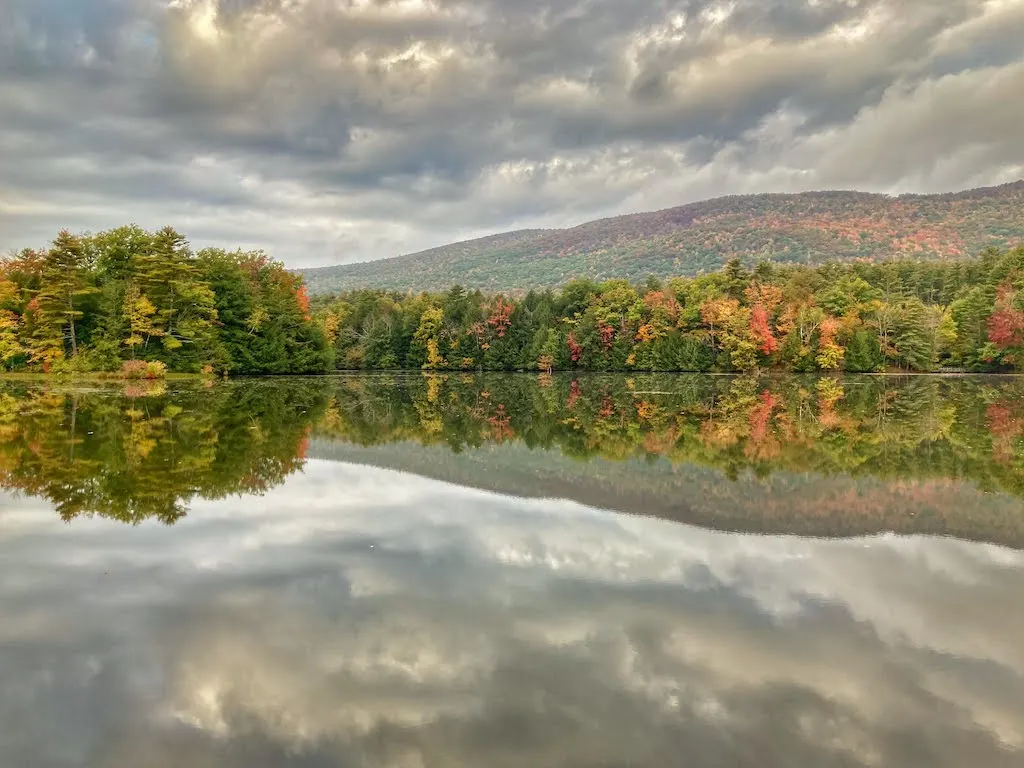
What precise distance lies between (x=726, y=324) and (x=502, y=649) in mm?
62639

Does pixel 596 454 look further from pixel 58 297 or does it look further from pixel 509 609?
pixel 58 297

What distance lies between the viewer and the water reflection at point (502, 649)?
15.6ft

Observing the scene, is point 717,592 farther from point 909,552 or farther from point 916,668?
point 909,552

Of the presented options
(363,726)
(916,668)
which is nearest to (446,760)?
(363,726)

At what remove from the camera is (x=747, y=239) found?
158125 mm

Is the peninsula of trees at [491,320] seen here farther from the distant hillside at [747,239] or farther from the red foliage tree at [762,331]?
the distant hillside at [747,239]

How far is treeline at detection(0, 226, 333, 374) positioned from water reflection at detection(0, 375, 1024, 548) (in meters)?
16.4

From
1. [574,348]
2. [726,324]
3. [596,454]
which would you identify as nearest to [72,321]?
[596,454]

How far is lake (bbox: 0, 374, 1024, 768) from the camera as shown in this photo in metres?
4.84

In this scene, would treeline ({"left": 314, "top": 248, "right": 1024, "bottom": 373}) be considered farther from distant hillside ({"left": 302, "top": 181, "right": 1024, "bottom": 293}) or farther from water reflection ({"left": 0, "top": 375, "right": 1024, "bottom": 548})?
distant hillside ({"left": 302, "top": 181, "right": 1024, "bottom": 293})

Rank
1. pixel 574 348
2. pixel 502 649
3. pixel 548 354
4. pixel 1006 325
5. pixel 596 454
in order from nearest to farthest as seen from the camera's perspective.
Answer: pixel 502 649 < pixel 596 454 < pixel 1006 325 < pixel 548 354 < pixel 574 348

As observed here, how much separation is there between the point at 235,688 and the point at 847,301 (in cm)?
7173

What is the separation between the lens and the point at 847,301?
67562mm

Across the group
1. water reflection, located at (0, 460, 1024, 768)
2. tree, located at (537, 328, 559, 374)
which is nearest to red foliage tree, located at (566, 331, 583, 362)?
tree, located at (537, 328, 559, 374)
